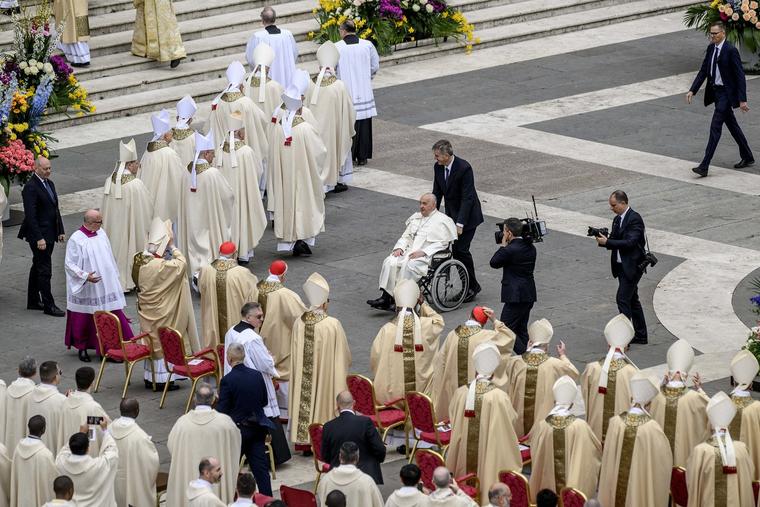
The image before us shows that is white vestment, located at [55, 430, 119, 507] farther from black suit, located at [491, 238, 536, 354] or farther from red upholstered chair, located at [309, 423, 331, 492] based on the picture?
black suit, located at [491, 238, 536, 354]

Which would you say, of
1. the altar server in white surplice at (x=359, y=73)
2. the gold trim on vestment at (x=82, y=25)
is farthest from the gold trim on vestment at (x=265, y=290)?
the gold trim on vestment at (x=82, y=25)

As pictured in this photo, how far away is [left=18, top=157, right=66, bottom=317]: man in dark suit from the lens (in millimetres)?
18812

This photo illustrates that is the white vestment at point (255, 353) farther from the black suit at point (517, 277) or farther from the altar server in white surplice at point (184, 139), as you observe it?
the altar server in white surplice at point (184, 139)

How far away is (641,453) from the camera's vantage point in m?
13.5

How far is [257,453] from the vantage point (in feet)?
47.4

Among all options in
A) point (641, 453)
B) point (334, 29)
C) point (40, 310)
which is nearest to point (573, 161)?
point (334, 29)

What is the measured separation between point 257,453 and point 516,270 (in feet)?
12.9

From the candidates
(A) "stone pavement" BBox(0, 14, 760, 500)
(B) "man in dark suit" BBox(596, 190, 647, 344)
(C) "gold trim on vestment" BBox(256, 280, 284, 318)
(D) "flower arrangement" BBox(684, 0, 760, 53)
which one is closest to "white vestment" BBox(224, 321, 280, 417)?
(A) "stone pavement" BBox(0, 14, 760, 500)

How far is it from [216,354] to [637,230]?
4.51 metres

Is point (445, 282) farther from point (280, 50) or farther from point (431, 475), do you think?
point (280, 50)

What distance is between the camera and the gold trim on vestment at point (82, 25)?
1051 inches

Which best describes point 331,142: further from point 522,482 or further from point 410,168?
point 522,482

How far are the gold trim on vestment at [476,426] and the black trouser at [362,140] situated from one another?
33.1 feet

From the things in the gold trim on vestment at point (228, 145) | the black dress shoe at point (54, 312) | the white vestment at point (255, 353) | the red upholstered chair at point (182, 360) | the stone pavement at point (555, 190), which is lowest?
the black dress shoe at point (54, 312)
